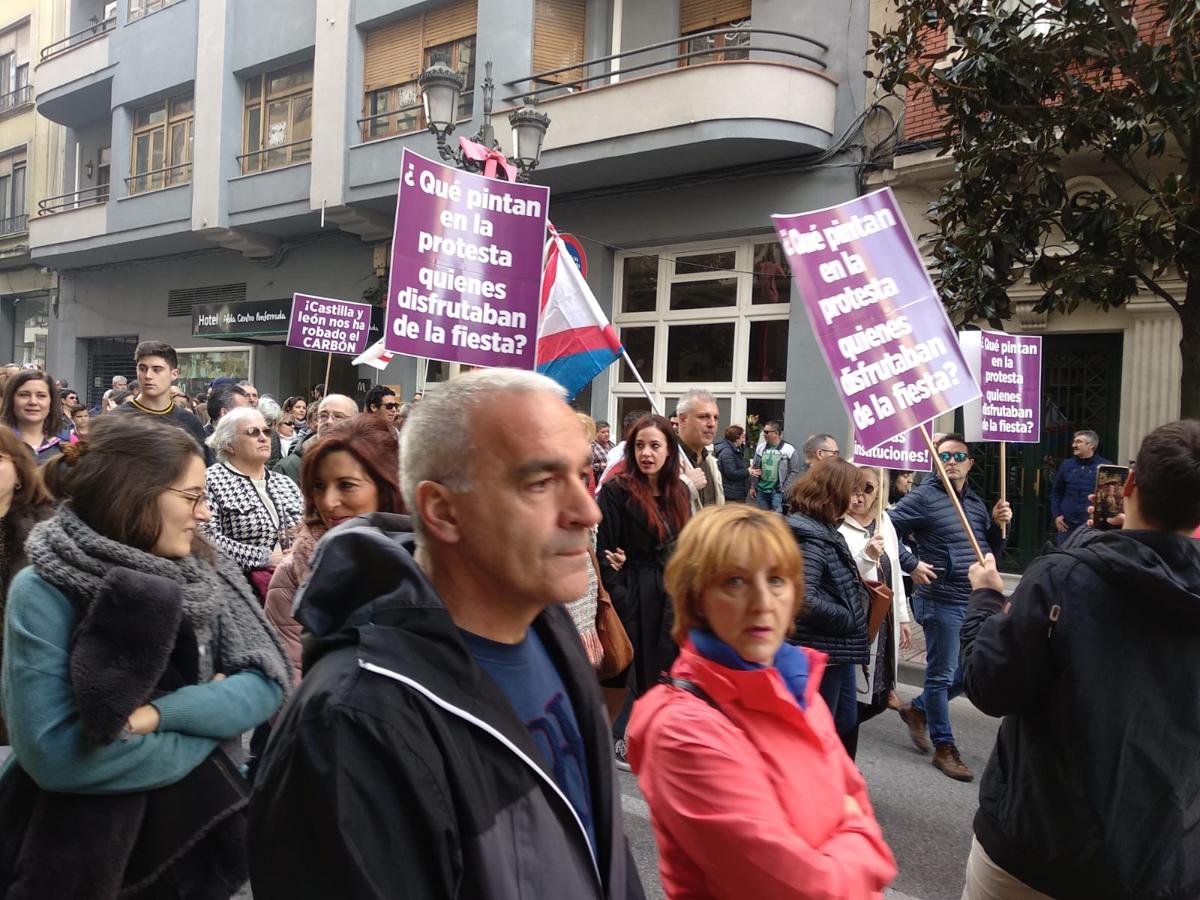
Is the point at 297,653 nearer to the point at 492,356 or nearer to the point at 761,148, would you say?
the point at 492,356

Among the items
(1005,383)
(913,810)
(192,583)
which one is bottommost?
(913,810)

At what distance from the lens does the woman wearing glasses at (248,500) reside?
4.64 meters

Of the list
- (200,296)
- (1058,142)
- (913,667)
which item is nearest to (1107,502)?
(913,667)

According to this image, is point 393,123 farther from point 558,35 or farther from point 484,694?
point 484,694

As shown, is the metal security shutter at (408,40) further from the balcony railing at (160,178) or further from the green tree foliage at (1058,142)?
the green tree foliage at (1058,142)

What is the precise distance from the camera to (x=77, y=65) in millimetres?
22344

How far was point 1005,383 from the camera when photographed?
756cm

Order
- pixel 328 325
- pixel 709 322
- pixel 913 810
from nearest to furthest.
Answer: pixel 913 810 < pixel 328 325 < pixel 709 322

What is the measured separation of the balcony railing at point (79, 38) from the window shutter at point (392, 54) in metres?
8.60

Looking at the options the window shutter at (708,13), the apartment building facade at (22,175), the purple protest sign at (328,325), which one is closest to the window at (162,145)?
the apartment building facade at (22,175)

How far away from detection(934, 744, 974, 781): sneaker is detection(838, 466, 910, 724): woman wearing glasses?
24.3 inches

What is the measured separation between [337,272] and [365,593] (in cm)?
1749

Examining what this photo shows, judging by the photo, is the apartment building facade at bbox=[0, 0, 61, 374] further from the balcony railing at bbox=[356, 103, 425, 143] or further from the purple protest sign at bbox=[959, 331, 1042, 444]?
the purple protest sign at bbox=[959, 331, 1042, 444]

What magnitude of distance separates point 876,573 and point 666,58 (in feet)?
34.7
